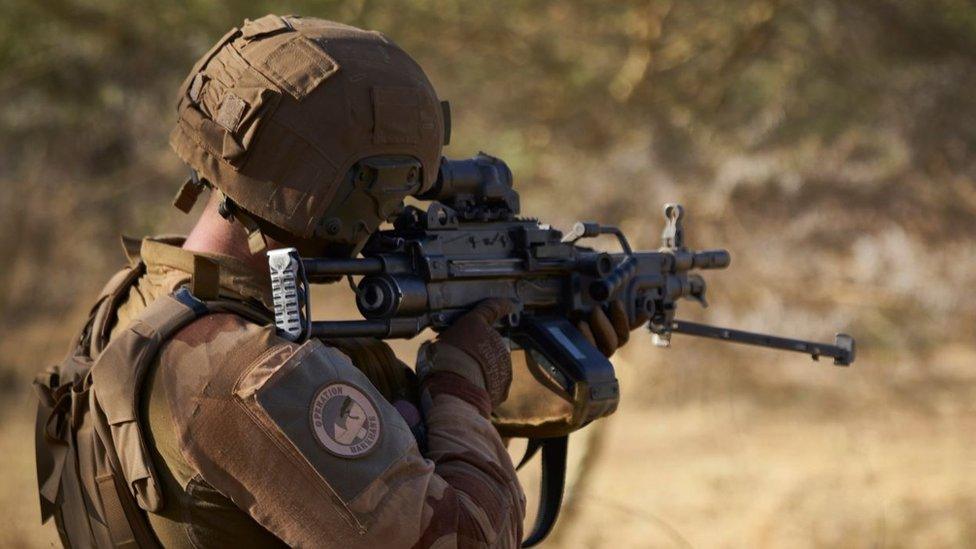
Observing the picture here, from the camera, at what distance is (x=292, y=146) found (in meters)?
2.25

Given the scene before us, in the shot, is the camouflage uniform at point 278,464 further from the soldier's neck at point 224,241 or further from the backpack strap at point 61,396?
the backpack strap at point 61,396

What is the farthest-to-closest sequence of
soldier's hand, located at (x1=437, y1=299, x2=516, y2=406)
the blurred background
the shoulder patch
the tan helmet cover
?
the blurred background
soldier's hand, located at (x1=437, y1=299, x2=516, y2=406)
the tan helmet cover
the shoulder patch

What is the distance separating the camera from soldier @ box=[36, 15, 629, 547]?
203 centimetres

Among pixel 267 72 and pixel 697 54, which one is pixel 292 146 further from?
pixel 697 54

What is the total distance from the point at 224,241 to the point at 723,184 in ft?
18.7

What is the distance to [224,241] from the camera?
92.9 inches

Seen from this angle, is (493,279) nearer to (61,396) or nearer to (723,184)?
(61,396)

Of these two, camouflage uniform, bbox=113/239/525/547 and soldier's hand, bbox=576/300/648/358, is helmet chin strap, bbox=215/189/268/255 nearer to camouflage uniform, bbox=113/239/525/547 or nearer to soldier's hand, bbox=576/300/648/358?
camouflage uniform, bbox=113/239/525/547

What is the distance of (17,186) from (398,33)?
2667 mm

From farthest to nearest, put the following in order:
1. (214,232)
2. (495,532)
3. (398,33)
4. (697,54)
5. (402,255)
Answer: (697,54)
(398,33)
(402,255)
(214,232)
(495,532)

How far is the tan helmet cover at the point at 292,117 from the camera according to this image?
2240mm

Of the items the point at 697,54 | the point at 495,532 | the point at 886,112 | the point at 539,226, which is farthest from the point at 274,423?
the point at 886,112

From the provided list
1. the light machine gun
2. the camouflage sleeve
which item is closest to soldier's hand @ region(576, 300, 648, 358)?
the light machine gun

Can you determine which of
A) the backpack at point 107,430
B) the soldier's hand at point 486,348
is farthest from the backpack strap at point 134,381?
the soldier's hand at point 486,348
